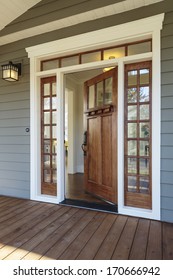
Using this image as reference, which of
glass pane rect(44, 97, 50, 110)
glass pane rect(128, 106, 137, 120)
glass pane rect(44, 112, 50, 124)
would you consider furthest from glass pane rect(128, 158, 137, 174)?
glass pane rect(44, 97, 50, 110)

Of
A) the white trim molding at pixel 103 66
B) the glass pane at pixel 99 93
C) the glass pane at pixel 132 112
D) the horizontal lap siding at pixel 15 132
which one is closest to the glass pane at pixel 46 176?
the white trim molding at pixel 103 66

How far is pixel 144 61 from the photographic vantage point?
2.68 metres

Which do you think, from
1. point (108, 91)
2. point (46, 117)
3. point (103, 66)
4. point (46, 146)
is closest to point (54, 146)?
point (46, 146)

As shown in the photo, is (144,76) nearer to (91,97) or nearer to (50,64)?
(91,97)

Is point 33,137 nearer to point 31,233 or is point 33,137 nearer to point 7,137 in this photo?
point 7,137

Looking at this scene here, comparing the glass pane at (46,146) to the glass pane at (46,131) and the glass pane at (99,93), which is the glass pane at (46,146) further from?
the glass pane at (99,93)

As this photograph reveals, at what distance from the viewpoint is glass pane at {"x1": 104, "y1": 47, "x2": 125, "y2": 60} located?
9.27ft

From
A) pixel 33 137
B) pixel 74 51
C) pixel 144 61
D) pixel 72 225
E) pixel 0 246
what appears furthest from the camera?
pixel 33 137

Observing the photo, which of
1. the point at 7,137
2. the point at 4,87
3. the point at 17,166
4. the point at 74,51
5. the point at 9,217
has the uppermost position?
the point at 74,51

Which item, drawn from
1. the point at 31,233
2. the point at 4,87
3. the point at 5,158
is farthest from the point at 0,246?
the point at 4,87

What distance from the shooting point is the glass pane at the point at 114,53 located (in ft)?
9.27

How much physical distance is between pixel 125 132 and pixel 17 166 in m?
2.10

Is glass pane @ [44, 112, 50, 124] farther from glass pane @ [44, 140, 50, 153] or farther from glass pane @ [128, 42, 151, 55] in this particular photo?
glass pane @ [128, 42, 151, 55]

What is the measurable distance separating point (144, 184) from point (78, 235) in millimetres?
→ 1137
